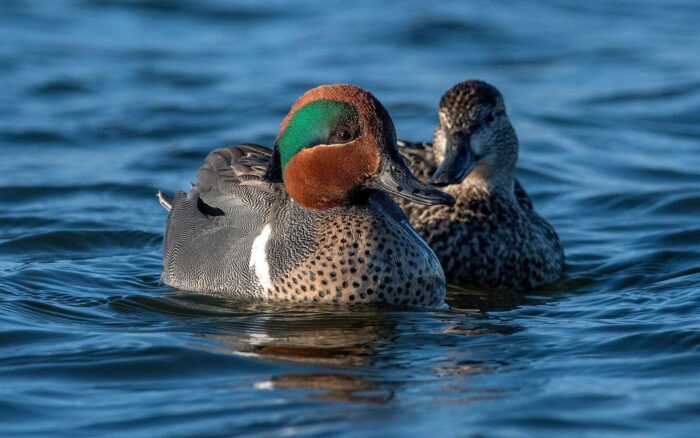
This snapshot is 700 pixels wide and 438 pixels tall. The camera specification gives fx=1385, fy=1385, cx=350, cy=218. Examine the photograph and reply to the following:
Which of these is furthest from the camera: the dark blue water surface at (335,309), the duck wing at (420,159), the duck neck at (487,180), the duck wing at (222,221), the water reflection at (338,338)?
the duck wing at (420,159)

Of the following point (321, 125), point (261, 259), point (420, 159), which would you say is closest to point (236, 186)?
point (261, 259)

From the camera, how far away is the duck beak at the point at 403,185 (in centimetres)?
791

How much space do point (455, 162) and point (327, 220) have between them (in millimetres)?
1783

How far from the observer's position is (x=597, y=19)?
64.9 feet

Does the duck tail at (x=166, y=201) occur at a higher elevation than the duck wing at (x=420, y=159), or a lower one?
lower

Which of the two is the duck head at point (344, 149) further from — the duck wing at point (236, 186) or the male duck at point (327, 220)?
the duck wing at point (236, 186)

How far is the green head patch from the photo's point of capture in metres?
7.85

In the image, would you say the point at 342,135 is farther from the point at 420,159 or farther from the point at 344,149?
the point at 420,159

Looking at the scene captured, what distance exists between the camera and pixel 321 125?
7.93 meters

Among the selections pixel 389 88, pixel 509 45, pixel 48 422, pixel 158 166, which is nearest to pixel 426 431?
pixel 48 422

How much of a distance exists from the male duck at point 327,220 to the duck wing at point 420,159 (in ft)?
6.12

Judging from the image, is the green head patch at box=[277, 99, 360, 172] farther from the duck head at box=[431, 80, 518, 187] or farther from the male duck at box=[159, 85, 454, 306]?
the duck head at box=[431, 80, 518, 187]

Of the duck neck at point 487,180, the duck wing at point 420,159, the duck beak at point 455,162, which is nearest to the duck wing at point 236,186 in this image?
the duck beak at point 455,162

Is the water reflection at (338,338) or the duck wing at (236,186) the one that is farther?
the duck wing at (236,186)
